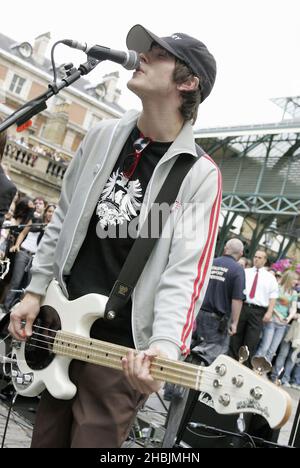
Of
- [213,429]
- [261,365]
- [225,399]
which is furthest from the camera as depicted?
[213,429]

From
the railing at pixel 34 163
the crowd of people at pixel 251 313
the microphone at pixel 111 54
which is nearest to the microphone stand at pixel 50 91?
the microphone at pixel 111 54

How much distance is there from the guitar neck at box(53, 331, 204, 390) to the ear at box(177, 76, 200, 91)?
119 cm

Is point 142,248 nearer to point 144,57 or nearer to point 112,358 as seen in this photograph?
point 112,358

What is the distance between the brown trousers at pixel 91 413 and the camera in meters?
2.28

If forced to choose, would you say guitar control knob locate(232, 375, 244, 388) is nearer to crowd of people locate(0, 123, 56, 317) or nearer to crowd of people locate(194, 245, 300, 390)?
crowd of people locate(194, 245, 300, 390)

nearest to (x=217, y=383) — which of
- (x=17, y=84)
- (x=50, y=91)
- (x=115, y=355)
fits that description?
(x=115, y=355)

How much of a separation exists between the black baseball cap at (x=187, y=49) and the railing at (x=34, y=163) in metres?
22.4

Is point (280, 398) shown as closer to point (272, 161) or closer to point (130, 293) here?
point (130, 293)

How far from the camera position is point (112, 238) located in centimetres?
256

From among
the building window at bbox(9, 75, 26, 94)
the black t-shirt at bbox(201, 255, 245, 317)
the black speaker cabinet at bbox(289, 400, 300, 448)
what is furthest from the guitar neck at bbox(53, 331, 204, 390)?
the building window at bbox(9, 75, 26, 94)

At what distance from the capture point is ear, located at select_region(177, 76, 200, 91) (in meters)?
2.60

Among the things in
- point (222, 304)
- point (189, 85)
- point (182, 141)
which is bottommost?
point (222, 304)

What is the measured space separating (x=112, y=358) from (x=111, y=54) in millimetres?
1497
